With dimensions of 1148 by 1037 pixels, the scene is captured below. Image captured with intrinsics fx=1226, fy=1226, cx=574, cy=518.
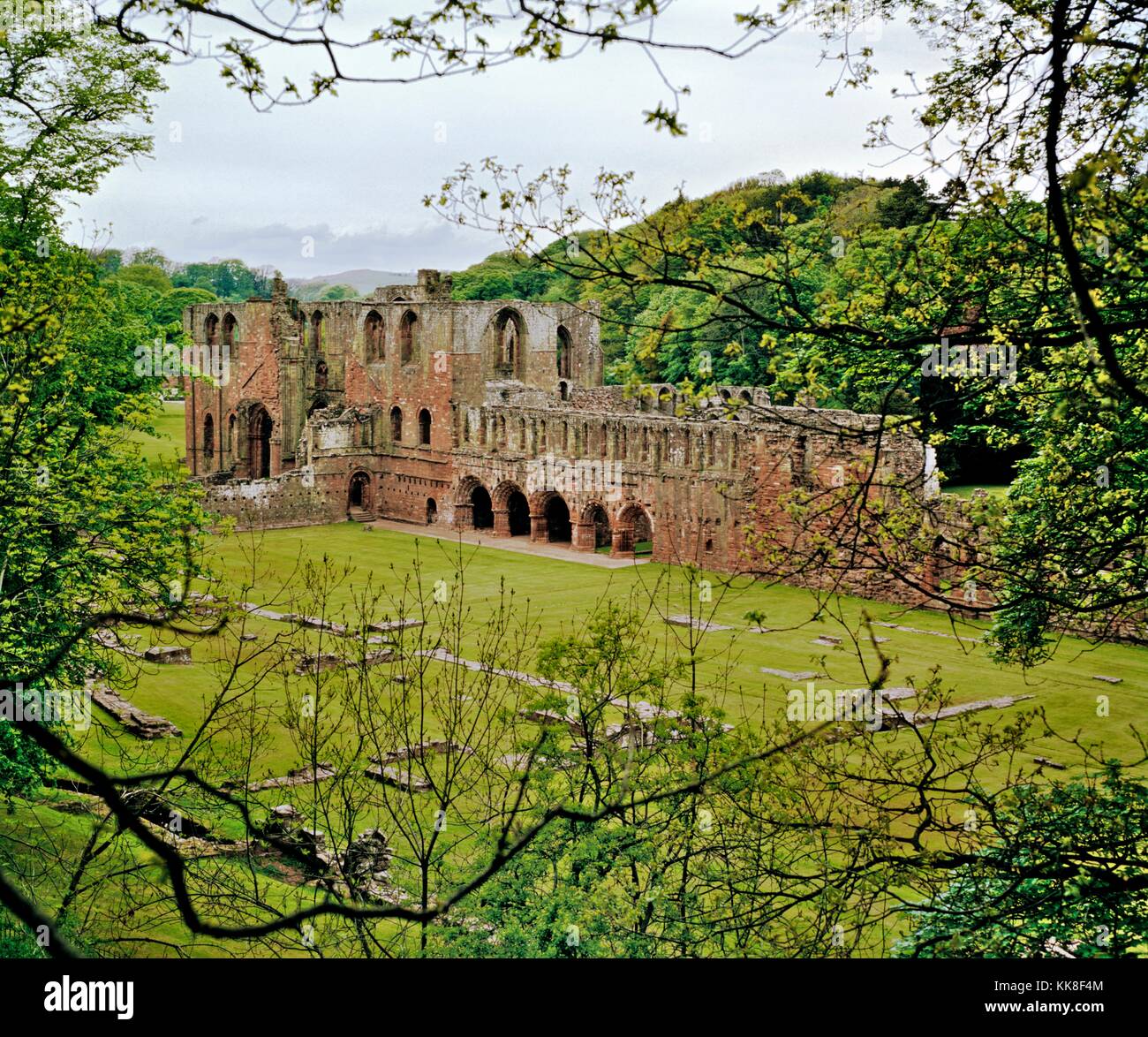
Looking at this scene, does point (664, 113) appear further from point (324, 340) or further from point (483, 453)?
point (324, 340)

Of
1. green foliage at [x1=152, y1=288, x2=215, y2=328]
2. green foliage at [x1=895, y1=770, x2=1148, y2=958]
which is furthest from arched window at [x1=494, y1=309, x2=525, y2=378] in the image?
green foliage at [x1=895, y1=770, x2=1148, y2=958]

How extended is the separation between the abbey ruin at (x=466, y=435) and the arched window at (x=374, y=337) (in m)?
0.05

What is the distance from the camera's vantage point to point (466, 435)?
4453cm

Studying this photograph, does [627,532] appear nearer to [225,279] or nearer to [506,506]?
[506,506]

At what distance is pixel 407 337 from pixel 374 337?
2.30 meters

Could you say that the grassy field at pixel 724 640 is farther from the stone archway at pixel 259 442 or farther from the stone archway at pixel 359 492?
the stone archway at pixel 259 442

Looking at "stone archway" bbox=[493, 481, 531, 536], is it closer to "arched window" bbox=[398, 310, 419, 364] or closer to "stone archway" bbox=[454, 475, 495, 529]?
"stone archway" bbox=[454, 475, 495, 529]

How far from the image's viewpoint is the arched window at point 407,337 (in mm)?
47438

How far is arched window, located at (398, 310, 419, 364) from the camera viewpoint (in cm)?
4744

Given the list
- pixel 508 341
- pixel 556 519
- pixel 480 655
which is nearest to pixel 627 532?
pixel 556 519

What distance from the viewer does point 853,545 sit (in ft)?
26.4
